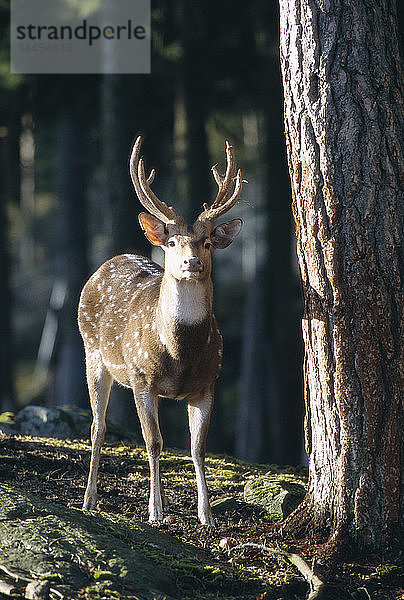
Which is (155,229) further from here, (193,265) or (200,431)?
(200,431)

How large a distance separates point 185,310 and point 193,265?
36 cm

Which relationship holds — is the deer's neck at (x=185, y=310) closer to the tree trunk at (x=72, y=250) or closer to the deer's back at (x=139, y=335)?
the deer's back at (x=139, y=335)

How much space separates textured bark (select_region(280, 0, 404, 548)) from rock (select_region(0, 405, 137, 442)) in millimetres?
3802

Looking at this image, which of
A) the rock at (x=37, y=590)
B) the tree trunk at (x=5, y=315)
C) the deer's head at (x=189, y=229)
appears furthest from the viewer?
the tree trunk at (x=5, y=315)

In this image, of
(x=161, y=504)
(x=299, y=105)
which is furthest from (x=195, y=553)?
(x=299, y=105)

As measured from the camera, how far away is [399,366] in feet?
17.1

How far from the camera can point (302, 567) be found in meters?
4.84

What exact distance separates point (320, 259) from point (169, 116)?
36.0ft

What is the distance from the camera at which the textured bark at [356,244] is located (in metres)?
5.20

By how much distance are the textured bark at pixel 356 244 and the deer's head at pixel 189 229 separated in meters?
0.72

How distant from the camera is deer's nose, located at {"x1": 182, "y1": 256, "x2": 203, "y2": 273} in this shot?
5.53 metres

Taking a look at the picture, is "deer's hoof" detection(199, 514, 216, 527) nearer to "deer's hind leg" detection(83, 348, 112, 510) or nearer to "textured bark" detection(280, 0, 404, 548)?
"textured bark" detection(280, 0, 404, 548)

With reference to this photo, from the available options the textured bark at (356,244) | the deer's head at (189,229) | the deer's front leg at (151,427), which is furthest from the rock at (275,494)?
the deer's head at (189,229)

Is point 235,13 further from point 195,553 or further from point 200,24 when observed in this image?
point 195,553
